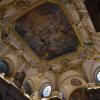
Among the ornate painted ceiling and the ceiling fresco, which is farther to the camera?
the ceiling fresco

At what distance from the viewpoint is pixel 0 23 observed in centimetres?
1747

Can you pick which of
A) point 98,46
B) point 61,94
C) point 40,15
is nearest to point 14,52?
point 40,15

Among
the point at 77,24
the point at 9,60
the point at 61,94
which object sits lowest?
the point at 61,94

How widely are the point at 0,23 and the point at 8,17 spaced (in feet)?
2.21

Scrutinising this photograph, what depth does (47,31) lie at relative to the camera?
60.6ft

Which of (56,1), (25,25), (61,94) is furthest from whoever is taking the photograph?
(61,94)

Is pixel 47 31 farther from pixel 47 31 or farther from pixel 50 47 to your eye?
pixel 50 47

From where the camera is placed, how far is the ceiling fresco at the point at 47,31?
17.4 meters

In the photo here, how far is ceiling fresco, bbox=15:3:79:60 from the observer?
1739cm

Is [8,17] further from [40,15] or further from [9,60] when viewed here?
[9,60]

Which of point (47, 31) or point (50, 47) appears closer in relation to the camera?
point (47, 31)

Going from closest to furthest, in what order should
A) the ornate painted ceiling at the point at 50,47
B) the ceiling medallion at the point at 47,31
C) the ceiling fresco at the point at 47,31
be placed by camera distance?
the ornate painted ceiling at the point at 50,47
the ceiling medallion at the point at 47,31
the ceiling fresco at the point at 47,31

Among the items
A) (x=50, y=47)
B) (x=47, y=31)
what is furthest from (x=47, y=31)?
(x=50, y=47)

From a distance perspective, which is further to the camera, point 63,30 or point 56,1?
point 63,30
